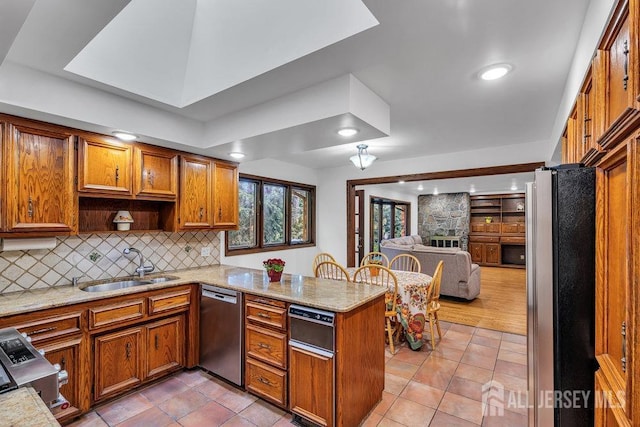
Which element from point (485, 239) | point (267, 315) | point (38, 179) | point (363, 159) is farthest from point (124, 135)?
point (485, 239)

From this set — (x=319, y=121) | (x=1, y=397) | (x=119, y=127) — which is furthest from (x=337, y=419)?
(x=119, y=127)

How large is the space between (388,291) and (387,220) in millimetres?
5777

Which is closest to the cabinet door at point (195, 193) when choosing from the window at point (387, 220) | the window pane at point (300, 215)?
the window pane at point (300, 215)

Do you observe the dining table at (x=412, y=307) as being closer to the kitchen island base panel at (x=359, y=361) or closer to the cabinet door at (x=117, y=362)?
the kitchen island base panel at (x=359, y=361)

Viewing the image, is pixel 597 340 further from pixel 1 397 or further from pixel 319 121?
pixel 1 397

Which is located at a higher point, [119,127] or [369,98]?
[369,98]

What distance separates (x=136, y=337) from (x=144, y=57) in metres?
2.17

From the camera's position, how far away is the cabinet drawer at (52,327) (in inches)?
75.8

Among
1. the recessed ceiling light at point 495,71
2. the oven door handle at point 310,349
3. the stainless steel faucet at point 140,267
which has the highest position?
the recessed ceiling light at point 495,71

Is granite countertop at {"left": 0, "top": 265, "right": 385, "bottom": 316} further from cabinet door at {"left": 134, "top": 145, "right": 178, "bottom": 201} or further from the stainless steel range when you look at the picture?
the stainless steel range

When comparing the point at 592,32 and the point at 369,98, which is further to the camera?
the point at 369,98

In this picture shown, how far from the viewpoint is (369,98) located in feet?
7.31

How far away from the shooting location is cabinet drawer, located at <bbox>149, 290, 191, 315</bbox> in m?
2.53

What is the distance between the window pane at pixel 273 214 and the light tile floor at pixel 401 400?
2292 millimetres
